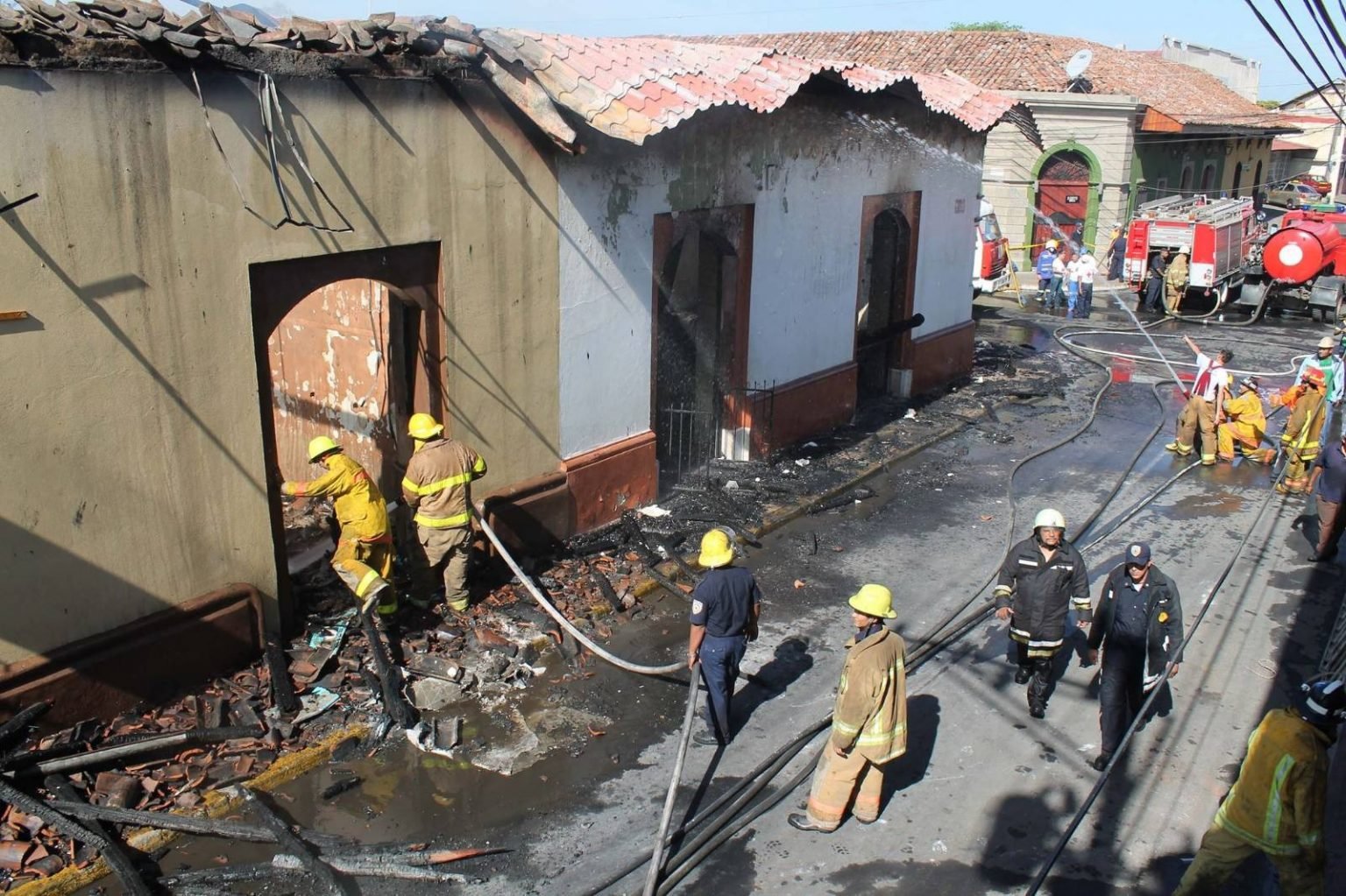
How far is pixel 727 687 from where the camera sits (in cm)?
726

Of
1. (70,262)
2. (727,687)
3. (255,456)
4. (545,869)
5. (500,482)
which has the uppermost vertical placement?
(70,262)

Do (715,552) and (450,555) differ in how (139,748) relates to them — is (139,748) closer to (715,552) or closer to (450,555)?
(450,555)

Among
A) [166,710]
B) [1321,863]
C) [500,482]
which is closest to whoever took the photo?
[1321,863]

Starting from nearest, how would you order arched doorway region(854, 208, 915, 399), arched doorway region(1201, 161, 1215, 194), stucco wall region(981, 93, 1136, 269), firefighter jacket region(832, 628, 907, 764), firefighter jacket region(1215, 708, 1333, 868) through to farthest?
firefighter jacket region(1215, 708, 1333, 868), firefighter jacket region(832, 628, 907, 764), arched doorway region(854, 208, 915, 399), stucco wall region(981, 93, 1136, 269), arched doorway region(1201, 161, 1215, 194)

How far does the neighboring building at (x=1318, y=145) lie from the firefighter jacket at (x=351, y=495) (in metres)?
50.6

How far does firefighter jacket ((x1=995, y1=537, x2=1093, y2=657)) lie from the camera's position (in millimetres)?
7559

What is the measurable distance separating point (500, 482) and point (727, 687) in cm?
333

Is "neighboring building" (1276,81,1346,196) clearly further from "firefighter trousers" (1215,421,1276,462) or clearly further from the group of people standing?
"firefighter trousers" (1215,421,1276,462)

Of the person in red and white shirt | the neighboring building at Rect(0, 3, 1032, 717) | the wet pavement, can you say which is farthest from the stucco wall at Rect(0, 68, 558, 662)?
the person in red and white shirt

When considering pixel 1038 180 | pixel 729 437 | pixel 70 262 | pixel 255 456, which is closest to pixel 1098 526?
pixel 729 437

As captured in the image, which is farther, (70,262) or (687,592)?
(687,592)

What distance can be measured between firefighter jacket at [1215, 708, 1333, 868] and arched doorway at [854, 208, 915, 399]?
10.3 meters

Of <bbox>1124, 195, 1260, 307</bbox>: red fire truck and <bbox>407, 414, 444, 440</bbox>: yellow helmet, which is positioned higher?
<bbox>1124, 195, 1260, 307</bbox>: red fire truck

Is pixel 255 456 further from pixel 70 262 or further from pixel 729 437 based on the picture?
pixel 729 437
